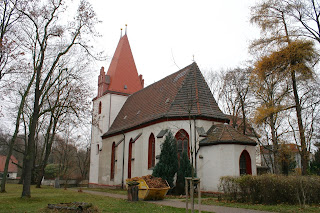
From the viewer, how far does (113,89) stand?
3356cm

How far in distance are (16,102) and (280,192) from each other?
20224 millimetres

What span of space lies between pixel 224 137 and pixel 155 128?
18.8 feet

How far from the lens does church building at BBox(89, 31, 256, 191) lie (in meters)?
18.8

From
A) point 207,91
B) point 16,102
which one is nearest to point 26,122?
point 16,102

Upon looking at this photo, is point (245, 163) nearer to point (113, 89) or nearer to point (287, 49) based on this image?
point (287, 49)

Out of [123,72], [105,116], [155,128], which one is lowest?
[155,128]

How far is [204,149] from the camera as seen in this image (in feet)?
64.3

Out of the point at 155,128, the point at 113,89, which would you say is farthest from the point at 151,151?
the point at 113,89

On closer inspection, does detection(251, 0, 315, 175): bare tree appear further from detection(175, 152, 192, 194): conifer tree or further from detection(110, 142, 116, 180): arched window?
detection(110, 142, 116, 180): arched window

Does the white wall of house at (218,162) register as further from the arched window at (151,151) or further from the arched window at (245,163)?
the arched window at (151,151)

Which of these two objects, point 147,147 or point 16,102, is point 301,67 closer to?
point 147,147

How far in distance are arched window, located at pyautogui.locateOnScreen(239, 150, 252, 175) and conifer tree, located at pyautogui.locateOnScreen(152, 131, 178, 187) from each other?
14.5 feet

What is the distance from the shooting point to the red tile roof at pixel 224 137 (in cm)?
1847

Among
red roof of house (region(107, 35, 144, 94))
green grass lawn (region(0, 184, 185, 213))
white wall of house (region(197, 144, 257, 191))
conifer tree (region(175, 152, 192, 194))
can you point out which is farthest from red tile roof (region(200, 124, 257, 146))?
red roof of house (region(107, 35, 144, 94))
